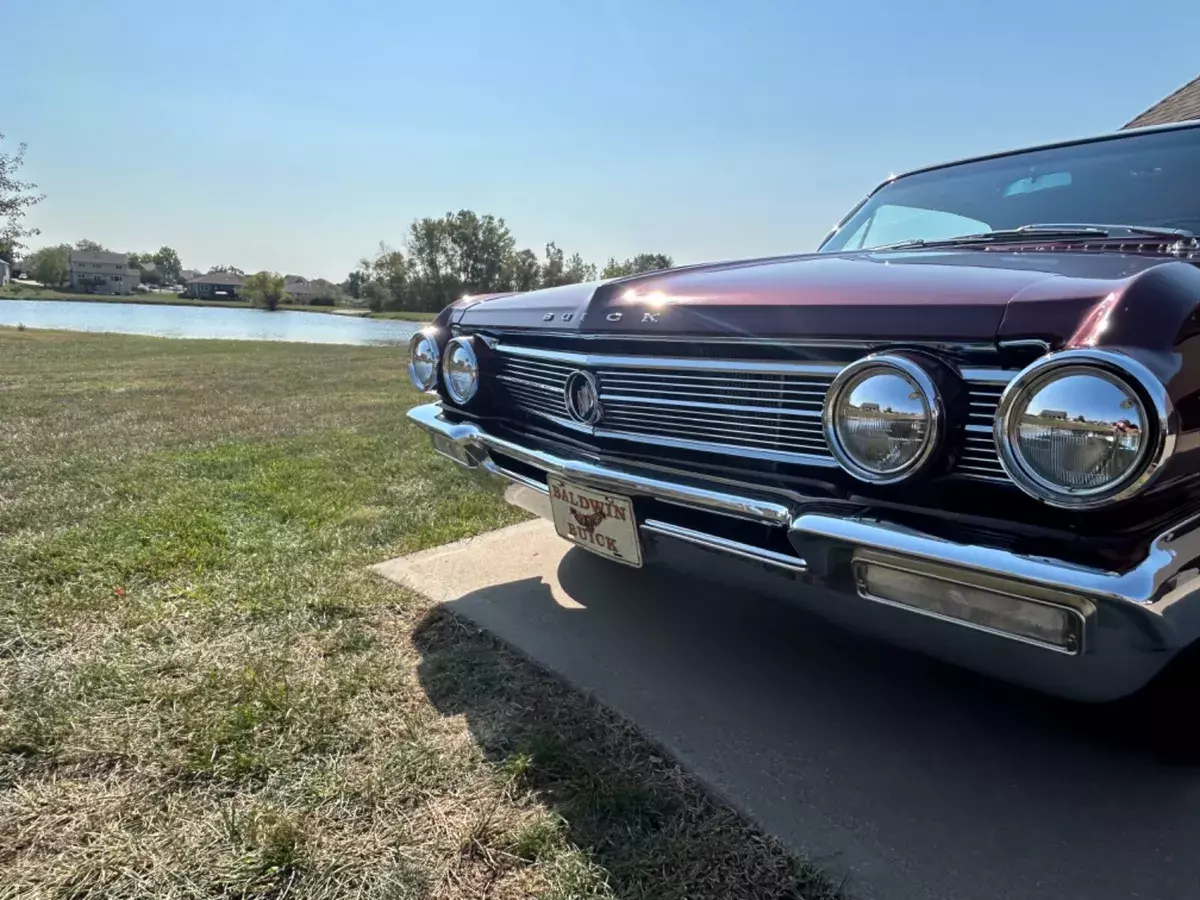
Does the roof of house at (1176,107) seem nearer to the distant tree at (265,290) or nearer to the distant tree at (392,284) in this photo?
the distant tree at (392,284)

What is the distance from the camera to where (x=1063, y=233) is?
2289 millimetres

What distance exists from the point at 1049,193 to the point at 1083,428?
5.71 ft

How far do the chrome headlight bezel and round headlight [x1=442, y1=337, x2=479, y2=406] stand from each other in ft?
0.15

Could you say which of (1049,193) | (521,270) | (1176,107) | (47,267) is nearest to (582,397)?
(1049,193)

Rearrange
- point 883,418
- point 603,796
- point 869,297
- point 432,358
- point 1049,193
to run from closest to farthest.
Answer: point 883,418
point 869,297
point 603,796
point 1049,193
point 432,358

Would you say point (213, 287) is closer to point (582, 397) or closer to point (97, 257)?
point (97, 257)

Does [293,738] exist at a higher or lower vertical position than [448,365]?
lower

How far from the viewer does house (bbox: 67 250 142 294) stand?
310ft

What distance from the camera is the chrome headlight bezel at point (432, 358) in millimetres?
3211

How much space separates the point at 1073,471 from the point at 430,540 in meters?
3.06

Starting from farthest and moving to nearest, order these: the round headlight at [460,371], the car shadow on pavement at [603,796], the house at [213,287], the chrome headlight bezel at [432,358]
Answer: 1. the house at [213,287]
2. the chrome headlight bezel at [432,358]
3. the round headlight at [460,371]
4. the car shadow on pavement at [603,796]

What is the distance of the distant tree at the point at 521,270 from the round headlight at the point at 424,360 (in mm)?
42136

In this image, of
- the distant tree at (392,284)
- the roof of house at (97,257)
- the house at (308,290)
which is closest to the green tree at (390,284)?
the distant tree at (392,284)

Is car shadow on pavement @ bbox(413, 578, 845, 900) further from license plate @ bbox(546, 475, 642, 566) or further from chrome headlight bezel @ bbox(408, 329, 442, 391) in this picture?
chrome headlight bezel @ bbox(408, 329, 442, 391)
